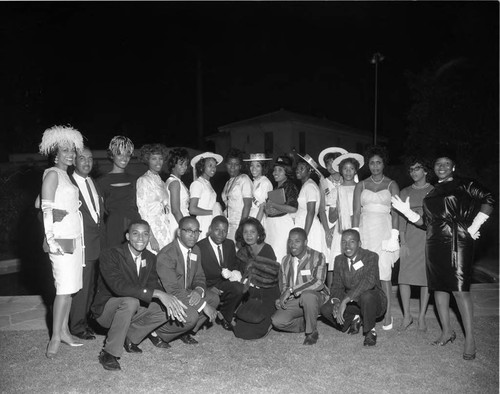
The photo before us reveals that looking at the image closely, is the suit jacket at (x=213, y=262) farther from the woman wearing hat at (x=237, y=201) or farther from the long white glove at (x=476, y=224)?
the long white glove at (x=476, y=224)

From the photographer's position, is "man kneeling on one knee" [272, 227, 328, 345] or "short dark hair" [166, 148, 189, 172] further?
"short dark hair" [166, 148, 189, 172]

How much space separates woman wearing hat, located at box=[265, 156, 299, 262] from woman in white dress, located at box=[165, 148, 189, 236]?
3.46ft

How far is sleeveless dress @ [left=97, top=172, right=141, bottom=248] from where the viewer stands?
5.35 m

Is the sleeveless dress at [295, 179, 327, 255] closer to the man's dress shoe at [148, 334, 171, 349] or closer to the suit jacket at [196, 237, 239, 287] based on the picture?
the suit jacket at [196, 237, 239, 287]

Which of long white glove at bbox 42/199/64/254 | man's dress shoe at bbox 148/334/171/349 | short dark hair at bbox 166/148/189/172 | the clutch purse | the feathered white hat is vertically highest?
the feathered white hat

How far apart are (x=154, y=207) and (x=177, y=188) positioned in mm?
442

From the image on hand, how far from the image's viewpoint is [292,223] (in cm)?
630

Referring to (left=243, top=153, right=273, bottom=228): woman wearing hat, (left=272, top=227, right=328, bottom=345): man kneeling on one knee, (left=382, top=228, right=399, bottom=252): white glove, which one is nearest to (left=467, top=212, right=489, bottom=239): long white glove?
(left=382, top=228, right=399, bottom=252): white glove

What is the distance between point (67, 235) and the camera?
4664mm

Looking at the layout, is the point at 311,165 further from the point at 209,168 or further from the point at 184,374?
the point at 184,374

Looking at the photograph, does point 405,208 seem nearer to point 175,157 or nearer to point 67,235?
point 175,157

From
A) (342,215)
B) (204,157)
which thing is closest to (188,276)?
(204,157)

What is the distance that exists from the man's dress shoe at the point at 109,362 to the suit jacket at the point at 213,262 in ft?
4.89

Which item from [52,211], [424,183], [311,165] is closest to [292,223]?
[311,165]
